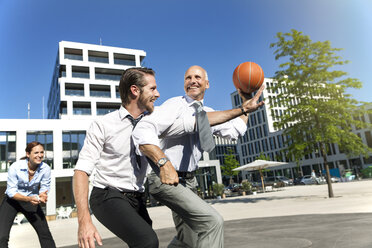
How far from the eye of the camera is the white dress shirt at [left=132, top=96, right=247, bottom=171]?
232cm

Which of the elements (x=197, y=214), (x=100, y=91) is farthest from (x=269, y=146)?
(x=197, y=214)

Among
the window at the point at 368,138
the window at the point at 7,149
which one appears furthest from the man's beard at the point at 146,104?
the window at the point at 368,138

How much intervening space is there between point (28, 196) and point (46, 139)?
2432 cm

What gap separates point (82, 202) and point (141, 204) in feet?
1.80

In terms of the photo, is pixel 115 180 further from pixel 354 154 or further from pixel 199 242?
pixel 354 154

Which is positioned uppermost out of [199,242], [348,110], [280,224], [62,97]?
[62,97]

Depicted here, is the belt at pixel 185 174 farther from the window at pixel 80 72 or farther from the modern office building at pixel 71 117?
the window at pixel 80 72

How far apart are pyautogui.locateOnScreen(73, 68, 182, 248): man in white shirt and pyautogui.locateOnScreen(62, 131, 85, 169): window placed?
26.1 m

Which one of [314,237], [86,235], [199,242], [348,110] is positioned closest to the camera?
[86,235]

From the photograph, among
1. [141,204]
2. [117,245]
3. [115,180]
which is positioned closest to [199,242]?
[141,204]

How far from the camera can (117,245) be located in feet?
21.6

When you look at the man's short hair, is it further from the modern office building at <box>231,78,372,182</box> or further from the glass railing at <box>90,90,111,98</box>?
the modern office building at <box>231,78,372,182</box>

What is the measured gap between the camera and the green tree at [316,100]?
15.3m

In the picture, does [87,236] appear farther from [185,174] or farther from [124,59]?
[124,59]
